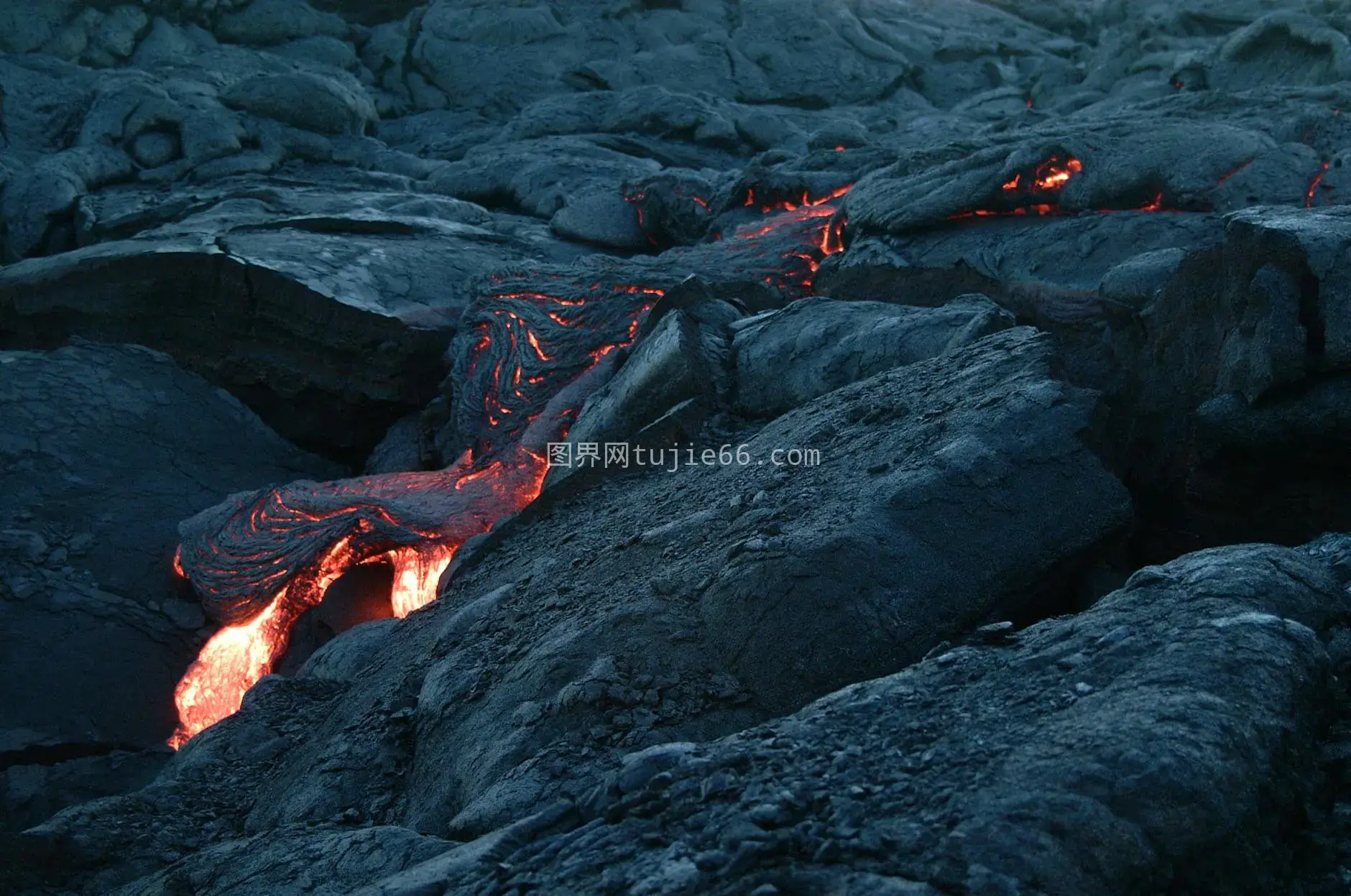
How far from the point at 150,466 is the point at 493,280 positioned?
258cm

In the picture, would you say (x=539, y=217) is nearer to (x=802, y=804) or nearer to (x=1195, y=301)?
(x=1195, y=301)

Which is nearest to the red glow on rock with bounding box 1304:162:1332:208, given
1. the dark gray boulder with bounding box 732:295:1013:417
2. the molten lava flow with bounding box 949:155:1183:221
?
the molten lava flow with bounding box 949:155:1183:221

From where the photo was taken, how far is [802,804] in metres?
2.10

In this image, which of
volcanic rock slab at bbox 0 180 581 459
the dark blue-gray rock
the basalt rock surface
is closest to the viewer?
the basalt rock surface

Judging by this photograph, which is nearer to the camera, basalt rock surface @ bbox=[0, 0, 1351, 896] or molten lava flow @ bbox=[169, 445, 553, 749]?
basalt rock surface @ bbox=[0, 0, 1351, 896]

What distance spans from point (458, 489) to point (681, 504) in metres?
2.30

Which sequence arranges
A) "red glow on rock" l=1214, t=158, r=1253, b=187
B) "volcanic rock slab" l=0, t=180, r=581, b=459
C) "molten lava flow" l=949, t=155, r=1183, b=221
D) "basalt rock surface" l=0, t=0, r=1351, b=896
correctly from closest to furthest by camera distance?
1. "basalt rock surface" l=0, t=0, r=1351, b=896
2. "red glow on rock" l=1214, t=158, r=1253, b=187
3. "molten lava flow" l=949, t=155, r=1183, b=221
4. "volcanic rock slab" l=0, t=180, r=581, b=459

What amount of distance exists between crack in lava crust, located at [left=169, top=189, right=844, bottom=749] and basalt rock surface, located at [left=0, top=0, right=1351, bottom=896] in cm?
3

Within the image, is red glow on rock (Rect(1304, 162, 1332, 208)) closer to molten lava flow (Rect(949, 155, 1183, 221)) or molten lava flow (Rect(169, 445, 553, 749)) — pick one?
molten lava flow (Rect(949, 155, 1183, 221))

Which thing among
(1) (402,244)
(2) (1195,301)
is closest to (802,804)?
(2) (1195,301)

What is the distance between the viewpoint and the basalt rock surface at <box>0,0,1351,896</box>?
85.2 inches

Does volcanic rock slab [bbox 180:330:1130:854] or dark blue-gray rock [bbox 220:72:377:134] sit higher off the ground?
dark blue-gray rock [bbox 220:72:377:134]

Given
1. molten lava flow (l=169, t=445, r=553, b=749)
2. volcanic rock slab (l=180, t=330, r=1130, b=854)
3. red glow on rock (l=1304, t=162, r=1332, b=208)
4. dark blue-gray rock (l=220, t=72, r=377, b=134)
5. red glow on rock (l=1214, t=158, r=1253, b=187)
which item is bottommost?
molten lava flow (l=169, t=445, r=553, b=749)

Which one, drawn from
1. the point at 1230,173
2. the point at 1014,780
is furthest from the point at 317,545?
the point at 1230,173
